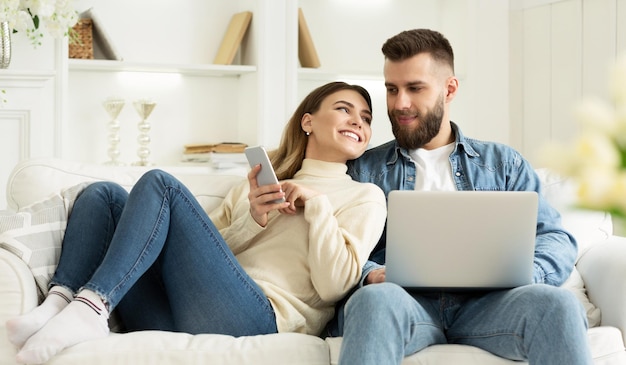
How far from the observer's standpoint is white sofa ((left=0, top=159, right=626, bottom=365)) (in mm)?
1854

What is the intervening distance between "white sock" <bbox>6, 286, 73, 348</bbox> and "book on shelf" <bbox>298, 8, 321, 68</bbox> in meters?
2.47

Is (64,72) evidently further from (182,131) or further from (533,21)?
(533,21)

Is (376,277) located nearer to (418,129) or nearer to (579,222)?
(418,129)

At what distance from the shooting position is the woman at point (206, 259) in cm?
190

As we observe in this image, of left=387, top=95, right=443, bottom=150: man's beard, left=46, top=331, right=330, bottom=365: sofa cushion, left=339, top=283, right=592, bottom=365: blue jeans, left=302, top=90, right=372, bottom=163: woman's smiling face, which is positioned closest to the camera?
left=339, top=283, right=592, bottom=365: blue jeans

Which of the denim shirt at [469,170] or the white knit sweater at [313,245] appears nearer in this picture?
the white knit sweater at [313,245]

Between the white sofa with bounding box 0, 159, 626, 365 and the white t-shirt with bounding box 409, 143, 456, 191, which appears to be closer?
the white sofa with bounding box 0, 159, 626, 365

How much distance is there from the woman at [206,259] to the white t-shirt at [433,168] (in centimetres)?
27

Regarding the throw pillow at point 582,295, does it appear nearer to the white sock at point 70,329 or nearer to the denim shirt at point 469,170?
the denim shirt at point 469,170

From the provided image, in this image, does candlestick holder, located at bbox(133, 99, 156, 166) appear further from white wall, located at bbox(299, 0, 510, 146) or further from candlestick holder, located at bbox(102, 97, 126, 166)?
white wall, located at bbox(299, 0, 510, 146)

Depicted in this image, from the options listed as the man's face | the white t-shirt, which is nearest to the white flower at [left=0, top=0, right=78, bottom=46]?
the man's face

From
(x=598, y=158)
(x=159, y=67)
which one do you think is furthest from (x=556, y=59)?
(x=598, y=158)

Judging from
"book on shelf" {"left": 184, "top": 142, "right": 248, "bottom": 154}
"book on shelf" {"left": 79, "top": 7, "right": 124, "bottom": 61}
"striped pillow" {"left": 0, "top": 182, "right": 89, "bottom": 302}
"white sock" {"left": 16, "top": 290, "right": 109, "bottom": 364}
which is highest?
"book on shelf" {"left": 79, "top": 7, "right": 124, "bottom": 61}

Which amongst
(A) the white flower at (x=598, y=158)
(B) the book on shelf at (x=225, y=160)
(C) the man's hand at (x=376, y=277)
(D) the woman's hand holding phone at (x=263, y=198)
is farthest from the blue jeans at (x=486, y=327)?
(B) the book on shelf at (x=225, y=160)
